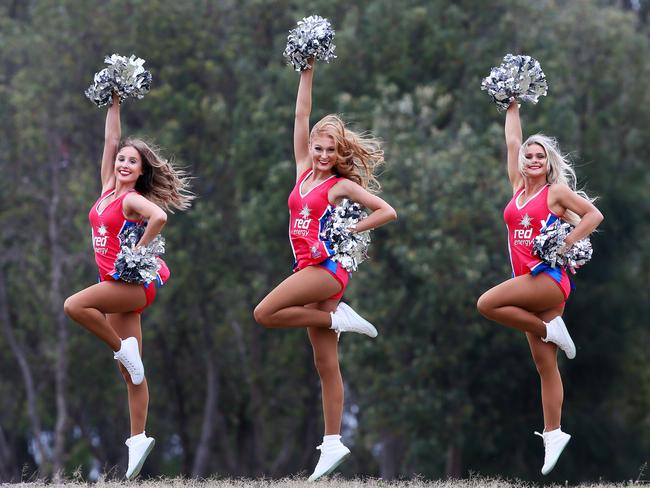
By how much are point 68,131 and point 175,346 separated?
204 inches

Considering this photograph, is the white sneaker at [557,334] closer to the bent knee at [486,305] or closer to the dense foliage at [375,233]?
the bent knee at [486,305]

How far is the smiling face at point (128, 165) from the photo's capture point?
10.2 m

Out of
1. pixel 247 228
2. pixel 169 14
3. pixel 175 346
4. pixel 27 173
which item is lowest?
pixel 175 346

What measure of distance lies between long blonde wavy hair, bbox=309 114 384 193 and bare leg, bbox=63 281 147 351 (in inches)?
74.5

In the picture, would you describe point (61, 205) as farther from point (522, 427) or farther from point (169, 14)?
point (522, 427)

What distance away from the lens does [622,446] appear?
26.2 meters

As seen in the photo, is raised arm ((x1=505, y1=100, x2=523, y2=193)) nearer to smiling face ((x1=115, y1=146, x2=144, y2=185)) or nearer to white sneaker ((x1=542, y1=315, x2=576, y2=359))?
white sneaker ((x1=542, y1=315, x2=576, y2=359))

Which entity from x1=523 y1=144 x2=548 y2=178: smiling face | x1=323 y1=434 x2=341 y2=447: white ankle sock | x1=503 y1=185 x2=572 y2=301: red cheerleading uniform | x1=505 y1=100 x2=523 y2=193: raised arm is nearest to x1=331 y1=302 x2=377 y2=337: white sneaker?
x1=323 y1=434 x2=341 y2=447: white ankle sock

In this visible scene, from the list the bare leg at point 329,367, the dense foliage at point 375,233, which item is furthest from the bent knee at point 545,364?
the dense foliage at point 375,233

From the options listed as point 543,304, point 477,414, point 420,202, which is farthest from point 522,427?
point 543,304

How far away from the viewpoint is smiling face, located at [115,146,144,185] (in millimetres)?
10195

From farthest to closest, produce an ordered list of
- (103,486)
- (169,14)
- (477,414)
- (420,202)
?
(169,14) → (477,414) → (420,202) → (103,486)

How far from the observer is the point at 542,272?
10.0 metres

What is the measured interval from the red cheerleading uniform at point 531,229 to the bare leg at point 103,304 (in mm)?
3015
